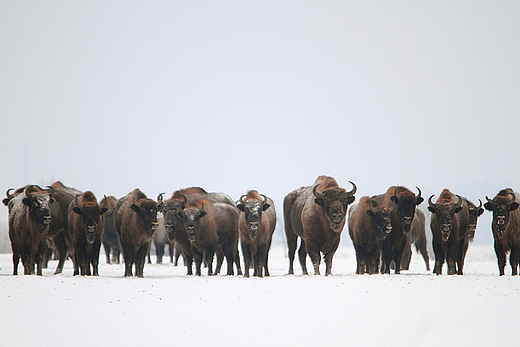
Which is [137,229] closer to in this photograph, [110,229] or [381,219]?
[381,219]

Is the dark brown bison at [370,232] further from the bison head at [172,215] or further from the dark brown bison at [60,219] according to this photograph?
the dark brown bison at [60,219]

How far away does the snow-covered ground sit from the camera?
11.4 m

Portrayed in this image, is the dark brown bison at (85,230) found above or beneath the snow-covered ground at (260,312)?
above

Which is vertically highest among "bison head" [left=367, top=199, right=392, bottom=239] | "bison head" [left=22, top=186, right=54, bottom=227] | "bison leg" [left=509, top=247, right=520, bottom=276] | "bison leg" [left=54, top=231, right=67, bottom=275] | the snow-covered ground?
"bison head" [left=22, top=186, right=54, bottom=227]

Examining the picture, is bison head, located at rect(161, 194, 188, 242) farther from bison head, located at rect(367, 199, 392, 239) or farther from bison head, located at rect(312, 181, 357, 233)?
bison head, located at rect(367, 199, 392, 239)

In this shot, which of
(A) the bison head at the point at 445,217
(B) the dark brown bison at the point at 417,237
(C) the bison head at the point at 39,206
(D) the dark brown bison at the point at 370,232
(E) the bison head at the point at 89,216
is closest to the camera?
(C) the bison head at the point at 39,206

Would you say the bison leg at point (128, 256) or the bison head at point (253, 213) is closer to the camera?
the bison leg at point (128, 256)

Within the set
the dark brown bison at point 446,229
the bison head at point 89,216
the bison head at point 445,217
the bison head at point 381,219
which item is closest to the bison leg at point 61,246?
the bison head at point 89,216

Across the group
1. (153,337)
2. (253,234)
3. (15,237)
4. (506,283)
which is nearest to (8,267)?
(15,237)

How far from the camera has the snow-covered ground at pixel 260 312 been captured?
11406 millimetres

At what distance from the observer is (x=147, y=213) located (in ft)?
63.4

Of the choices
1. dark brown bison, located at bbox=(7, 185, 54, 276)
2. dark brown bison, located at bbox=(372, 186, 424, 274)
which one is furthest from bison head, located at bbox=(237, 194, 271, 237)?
dark brown bison, located at bbox=(7, 185, 54, 276)

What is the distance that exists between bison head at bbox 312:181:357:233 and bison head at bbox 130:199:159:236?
4.63 m

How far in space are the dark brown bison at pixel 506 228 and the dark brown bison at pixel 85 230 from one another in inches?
443
